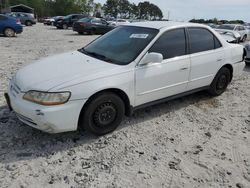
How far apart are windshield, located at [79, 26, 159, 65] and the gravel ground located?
1077 mm

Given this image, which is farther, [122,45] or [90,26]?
[90,26]

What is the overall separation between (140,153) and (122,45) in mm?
1759

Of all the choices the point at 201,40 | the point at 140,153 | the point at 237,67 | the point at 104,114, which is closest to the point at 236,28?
the point at 237,67

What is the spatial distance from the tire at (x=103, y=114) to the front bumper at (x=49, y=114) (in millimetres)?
151

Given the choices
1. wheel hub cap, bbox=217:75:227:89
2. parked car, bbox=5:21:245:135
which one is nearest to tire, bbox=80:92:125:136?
parked car, bbox=5:21:245:135

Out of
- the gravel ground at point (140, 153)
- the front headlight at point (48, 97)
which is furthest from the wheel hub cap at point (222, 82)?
the front headlight at point (48, 97)

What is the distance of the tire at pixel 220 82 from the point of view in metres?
4.88

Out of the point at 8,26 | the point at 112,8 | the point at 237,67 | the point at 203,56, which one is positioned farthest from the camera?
the point at 112,8

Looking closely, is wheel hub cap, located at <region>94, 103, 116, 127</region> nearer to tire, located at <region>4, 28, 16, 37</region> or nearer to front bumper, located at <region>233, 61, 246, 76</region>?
front bumper, located at <region>233, 61, 246, 76</region>

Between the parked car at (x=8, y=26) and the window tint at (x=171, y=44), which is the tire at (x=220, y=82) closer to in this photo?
the window tint at (x=171, y=44)

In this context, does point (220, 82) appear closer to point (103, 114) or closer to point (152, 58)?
point (152, 58)

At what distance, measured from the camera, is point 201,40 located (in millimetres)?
4465

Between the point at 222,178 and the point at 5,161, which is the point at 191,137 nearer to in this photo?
the point at 222,178

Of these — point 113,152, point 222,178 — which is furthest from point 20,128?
point 222,178
